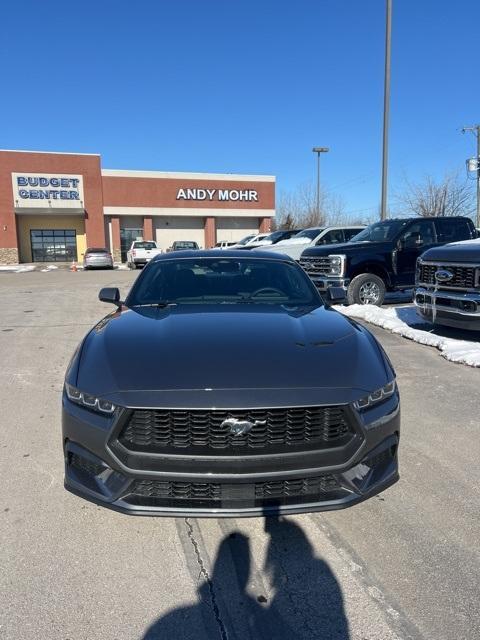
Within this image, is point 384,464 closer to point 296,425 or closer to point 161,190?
point 296,425

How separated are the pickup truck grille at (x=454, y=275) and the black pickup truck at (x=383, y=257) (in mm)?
2697

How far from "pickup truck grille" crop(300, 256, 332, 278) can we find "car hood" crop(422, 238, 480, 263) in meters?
3.25

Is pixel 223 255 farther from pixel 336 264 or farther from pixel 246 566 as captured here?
pixel 336 264

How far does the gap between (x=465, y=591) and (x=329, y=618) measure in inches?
28.0

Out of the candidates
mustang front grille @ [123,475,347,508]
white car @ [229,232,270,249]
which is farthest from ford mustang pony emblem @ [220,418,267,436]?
white car @ [229,232,270,249]

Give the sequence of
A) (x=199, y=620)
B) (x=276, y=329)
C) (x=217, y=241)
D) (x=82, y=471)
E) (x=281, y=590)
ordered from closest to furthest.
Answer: (x=199, y=620) → (x=281, y=590) → (x=82, y=471) → (x=276, y=329) → (x=217, y=241)

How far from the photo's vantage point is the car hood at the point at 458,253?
7.22 metres

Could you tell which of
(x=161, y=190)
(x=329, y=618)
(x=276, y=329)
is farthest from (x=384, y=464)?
(x=161, y=190)

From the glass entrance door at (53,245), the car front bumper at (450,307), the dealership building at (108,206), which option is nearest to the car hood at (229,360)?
the car front bumper at (450,307)

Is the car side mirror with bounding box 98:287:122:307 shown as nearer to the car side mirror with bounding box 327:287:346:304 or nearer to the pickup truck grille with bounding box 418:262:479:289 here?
the car side mirror with bounding box 327:287:346:304

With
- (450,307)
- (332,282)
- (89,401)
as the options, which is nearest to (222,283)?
(89,401)

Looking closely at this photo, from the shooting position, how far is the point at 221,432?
241cm

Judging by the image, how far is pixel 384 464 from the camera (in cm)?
269

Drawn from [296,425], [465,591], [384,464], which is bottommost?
[465,591]
